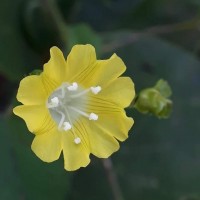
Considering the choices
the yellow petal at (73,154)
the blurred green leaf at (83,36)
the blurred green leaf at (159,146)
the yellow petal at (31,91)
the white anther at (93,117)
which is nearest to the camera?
the yellow petal at (31,91)

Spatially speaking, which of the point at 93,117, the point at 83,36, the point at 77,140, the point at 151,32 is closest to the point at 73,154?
the point at 77,140

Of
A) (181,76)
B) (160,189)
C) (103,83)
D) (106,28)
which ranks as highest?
(103,83)

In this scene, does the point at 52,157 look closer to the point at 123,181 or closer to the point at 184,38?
the point at 123,181

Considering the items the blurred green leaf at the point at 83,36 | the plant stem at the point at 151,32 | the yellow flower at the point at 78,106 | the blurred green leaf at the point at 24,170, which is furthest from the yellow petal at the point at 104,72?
the plant stem at the point at 151,32

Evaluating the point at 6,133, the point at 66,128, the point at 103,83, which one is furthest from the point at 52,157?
Result: the point at 6,133

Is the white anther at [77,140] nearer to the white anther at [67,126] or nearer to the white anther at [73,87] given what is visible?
the white anther at [67,126]

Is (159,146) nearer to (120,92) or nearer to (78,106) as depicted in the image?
(78,106)

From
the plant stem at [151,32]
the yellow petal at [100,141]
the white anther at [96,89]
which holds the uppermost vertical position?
the white anther at [96,89]

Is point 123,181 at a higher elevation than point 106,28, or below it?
below
